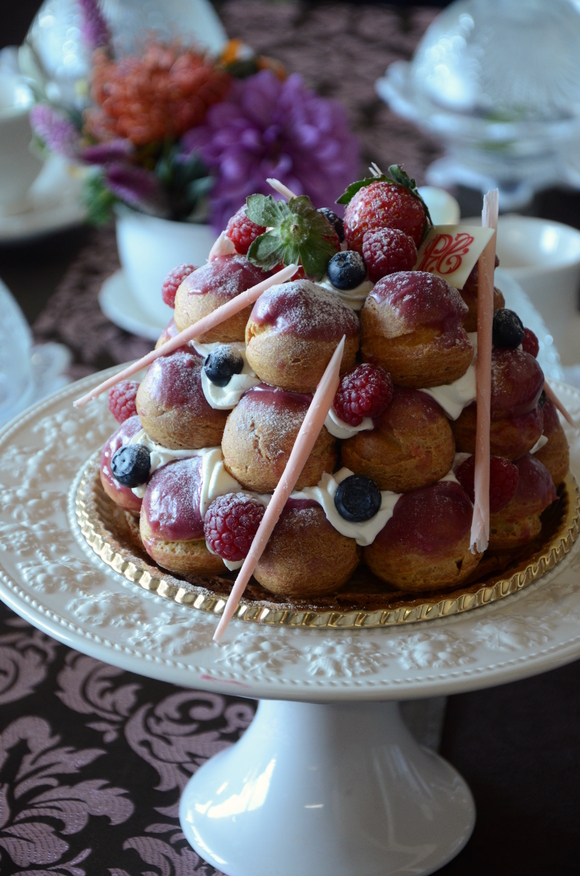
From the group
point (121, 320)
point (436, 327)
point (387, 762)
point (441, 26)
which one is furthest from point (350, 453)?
point (441, 26)

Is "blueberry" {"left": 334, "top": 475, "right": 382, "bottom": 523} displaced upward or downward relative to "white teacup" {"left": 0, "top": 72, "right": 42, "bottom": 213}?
upward

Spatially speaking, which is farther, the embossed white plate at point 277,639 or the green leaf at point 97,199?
the green leaf at point 97,199

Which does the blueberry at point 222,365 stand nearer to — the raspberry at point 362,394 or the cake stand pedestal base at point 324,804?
the raspberry at point 362,394

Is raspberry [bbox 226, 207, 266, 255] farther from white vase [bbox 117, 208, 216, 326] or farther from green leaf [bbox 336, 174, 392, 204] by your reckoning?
white vase [bbox 117, 208, 216, 326]

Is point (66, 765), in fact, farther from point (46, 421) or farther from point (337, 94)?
point (337, 94)

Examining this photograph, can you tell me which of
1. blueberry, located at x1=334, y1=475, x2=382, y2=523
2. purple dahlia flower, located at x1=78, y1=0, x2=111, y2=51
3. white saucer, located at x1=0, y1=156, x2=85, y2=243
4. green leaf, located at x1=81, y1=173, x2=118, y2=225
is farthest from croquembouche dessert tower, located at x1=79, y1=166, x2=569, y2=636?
white saucer, located at x1=0, y1=156, x2=85, y2=243

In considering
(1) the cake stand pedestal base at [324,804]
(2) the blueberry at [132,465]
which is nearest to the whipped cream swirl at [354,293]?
(2) the blueberry at [132,465]
